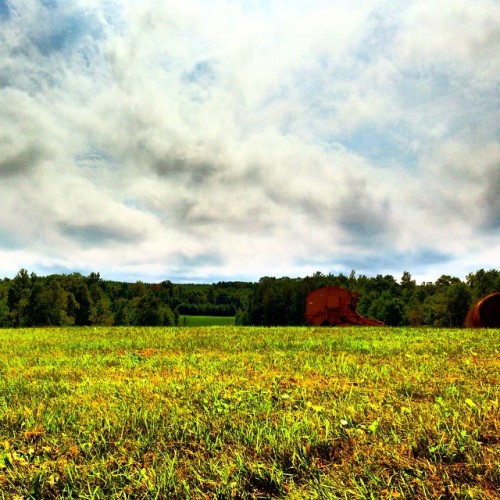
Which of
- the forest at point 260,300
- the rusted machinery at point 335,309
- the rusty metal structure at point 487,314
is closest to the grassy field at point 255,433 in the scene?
the rusty metal structure at point 487,314

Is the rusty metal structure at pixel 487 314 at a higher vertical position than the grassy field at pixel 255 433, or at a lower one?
higher

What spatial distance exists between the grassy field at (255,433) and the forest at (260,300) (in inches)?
2733

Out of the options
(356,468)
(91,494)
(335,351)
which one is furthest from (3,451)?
(335,351)

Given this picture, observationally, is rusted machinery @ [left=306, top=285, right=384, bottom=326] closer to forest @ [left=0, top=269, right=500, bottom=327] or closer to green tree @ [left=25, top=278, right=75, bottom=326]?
forest @ [left=0, top=269, right=500, bottom=327]

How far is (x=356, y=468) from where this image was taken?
8.97 ft

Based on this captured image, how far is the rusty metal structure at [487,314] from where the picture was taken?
62.8ft

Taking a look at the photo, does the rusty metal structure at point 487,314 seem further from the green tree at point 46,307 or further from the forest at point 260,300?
the green tree at point 46,307

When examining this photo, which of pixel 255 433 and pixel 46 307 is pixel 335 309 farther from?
pixel 46 307

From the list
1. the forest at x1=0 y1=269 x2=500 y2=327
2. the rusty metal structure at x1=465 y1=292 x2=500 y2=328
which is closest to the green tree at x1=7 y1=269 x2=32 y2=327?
the forest at x1=0 y1=269 x2=500 y2=327

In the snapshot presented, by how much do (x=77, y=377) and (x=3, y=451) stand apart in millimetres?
2976

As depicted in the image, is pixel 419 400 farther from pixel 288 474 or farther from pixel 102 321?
pixel 102 321

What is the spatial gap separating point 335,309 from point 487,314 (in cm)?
1126

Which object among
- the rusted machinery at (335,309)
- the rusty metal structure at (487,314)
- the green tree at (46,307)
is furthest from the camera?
the green tree at (46,307)

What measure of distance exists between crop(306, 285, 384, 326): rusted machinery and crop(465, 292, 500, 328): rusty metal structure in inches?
384
